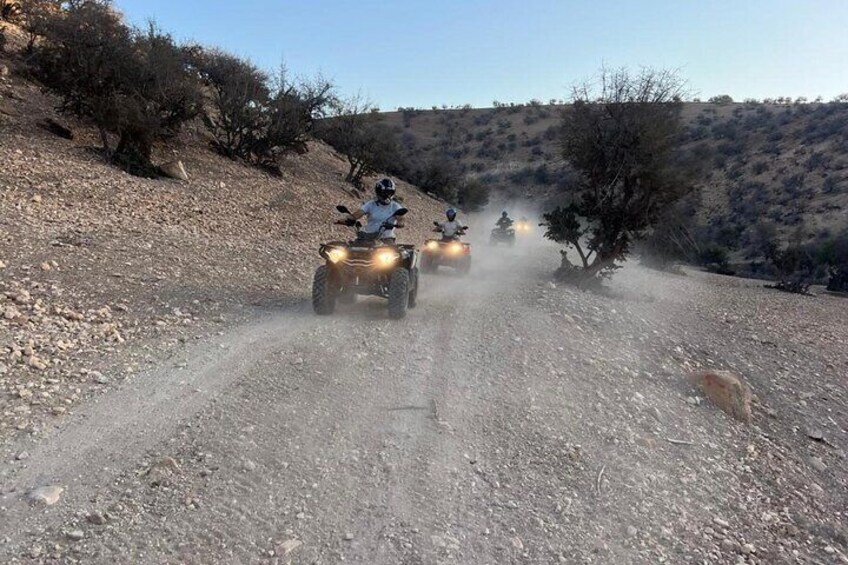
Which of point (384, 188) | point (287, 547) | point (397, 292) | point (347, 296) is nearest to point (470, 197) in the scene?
point (384, 188)

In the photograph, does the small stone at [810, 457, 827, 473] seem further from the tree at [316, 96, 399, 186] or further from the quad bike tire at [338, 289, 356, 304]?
the tree at [316, 96, 399, 186]

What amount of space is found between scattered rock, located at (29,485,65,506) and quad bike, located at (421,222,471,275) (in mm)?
11284

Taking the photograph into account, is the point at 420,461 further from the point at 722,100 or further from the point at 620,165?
the point at 722,100

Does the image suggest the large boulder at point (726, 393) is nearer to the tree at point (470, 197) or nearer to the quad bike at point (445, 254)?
the quad bike at point (445, 254)

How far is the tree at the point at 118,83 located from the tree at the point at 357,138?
10.5 metres

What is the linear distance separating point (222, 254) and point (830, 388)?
10589 millimetres

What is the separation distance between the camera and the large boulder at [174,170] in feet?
50.9

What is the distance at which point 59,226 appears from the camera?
9.25m

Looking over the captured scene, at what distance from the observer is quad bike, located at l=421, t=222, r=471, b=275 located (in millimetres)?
14156

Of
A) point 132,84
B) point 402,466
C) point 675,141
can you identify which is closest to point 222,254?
point 402,466

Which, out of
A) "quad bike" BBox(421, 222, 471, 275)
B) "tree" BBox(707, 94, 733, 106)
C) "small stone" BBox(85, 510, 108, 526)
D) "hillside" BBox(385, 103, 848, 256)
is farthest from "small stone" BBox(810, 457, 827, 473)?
"tree" BBox(707, 94, 733, 106)

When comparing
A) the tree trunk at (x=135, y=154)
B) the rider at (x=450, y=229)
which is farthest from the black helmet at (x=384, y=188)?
the tree trunk at (x=135, y=154)

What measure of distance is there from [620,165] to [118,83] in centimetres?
1431

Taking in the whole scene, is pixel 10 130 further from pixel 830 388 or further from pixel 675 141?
pixel 830 388
